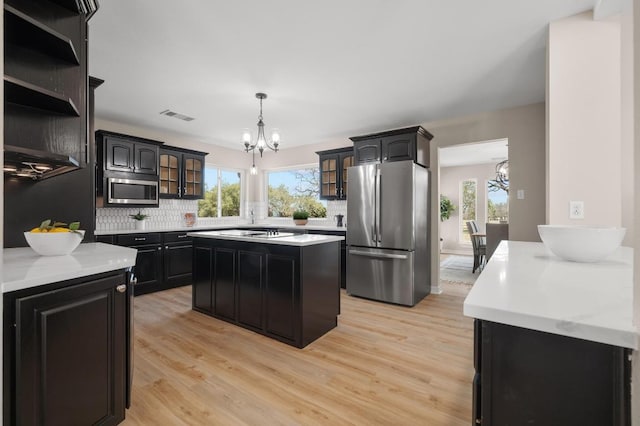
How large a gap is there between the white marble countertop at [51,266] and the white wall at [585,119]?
2.84m

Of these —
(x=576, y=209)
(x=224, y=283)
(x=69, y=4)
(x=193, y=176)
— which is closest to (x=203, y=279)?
(x=224, y=283)

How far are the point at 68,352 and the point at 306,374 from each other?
1.47 metres

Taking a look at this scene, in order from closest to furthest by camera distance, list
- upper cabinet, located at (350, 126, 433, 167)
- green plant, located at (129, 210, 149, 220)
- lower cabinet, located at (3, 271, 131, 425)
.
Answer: lower cabinet, located at (3, 271, 131, 425) → upper cabinet, located at (350, 126, 433, 167) → green plant, located at (129, 210, 149, 220)

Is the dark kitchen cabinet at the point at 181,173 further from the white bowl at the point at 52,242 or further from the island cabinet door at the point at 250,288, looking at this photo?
the white bowl at the point at 52,242

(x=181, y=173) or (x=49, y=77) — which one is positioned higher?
(x=49, y=77)

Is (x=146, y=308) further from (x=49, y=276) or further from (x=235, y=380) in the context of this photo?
(x=49, y=276)

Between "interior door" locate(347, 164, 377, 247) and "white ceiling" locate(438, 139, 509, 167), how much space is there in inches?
110

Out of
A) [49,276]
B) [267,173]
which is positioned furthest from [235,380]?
[267,173]

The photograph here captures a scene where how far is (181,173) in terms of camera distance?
16.8ft

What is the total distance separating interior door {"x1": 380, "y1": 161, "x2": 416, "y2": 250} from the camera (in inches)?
150

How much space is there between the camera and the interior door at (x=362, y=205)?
13.4 feet

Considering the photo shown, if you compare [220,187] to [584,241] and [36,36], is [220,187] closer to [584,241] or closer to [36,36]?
[36,36]

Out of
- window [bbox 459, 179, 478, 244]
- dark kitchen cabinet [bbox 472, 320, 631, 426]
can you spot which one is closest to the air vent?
dark kitchen cabinet [bbox 472, 320, 631, 426]

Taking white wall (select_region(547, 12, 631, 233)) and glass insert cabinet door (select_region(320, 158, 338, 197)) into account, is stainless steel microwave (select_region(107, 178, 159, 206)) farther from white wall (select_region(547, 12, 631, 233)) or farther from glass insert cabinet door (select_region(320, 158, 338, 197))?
white wall (select_region(547, 12, 631, 233))
